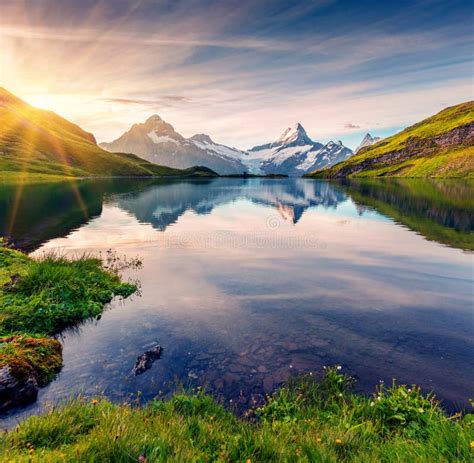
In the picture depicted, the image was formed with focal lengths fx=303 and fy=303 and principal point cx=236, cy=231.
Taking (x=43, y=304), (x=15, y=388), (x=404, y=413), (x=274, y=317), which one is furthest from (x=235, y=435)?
(x=43, y=304)

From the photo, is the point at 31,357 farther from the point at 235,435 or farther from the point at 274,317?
the point at 274,317

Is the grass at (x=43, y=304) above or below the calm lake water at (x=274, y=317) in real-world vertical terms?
above

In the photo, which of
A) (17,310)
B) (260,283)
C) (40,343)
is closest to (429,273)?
(260,283)

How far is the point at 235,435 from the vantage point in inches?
266

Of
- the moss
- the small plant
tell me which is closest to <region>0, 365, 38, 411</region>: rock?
the moss

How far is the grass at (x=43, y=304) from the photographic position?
10844 mm

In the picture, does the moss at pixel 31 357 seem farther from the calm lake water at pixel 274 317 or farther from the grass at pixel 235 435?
the grass at pixel 235 435

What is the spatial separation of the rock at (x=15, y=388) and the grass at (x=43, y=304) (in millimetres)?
71

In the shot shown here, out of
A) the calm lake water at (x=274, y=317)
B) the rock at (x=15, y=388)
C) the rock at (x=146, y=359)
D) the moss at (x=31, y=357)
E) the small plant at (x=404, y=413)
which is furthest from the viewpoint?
the rock at (x=146, y=359)

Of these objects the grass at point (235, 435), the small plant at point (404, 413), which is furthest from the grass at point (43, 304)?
the small plant at point (404, 413)

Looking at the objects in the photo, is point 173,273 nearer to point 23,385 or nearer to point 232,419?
point 23,385

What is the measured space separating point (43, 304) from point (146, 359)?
7.04 meters

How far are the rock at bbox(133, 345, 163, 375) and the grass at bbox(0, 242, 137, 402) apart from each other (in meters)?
2.90

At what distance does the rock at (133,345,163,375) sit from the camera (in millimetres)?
11312
